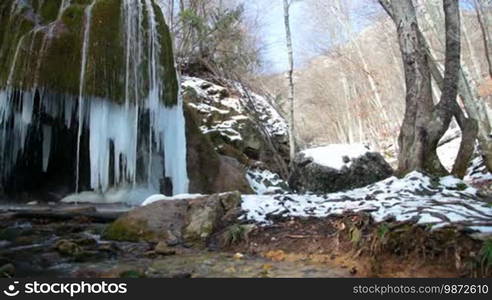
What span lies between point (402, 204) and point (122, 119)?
5729 millimetres

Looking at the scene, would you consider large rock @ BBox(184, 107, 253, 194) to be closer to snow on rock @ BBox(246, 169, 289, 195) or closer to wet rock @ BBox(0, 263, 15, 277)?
snow on rock @ BBox(246, 169, 289, 195)

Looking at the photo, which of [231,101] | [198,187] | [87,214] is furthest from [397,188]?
[231,101]

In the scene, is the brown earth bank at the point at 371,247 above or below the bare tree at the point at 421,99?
below

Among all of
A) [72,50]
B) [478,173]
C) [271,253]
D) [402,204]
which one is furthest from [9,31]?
[478,173]

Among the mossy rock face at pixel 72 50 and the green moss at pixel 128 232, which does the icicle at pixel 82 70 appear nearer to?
the mossy rock face at pixel 72 50

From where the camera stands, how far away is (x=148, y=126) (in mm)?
8703

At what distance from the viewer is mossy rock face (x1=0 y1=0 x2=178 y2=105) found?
780 centimetres

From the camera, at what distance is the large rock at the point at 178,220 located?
4.73m

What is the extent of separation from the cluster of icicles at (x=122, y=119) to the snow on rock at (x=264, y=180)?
3448mm

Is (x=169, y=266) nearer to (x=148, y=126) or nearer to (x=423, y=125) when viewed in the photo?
(x=423, y=125)

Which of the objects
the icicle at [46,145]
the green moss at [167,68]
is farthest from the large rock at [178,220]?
the icicle at [46,145]

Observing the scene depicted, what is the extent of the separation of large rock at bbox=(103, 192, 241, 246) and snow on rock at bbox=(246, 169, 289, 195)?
6.46 metres

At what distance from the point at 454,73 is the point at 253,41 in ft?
60.6

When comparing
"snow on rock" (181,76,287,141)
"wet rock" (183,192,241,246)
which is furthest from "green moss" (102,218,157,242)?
"snow on rock" (181,76,287,141)
